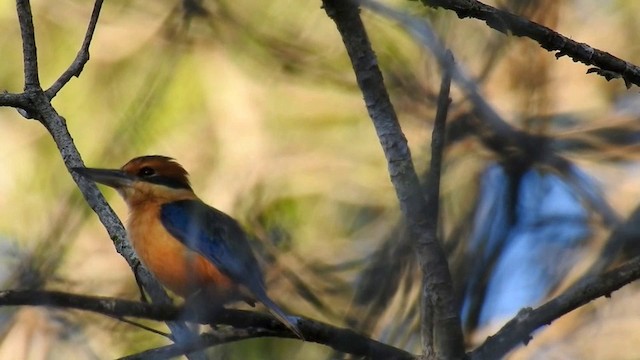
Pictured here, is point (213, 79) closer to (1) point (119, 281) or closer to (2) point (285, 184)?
(2) point (285, 184)

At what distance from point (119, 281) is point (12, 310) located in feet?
4.05

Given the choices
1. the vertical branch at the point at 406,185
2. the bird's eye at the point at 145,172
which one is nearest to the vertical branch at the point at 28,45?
the bird's eye at the point at 145,172

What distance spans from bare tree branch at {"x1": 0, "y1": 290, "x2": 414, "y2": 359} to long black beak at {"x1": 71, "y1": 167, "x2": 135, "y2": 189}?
1036 mm

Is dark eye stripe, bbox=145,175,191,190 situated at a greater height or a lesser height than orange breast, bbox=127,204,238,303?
greater

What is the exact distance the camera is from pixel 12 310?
3.10m

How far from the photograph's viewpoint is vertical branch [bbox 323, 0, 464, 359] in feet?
9.22

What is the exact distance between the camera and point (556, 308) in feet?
9.32

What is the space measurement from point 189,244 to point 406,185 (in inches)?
61.1

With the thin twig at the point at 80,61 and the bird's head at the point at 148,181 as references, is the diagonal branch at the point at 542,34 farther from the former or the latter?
the bird's head at the point at 148,181

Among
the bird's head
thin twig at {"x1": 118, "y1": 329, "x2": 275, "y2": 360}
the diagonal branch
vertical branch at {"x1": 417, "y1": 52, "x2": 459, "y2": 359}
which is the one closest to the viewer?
vertical branch at {"x1": 417, "y1": 52, "x2": 459, "y2": 359}

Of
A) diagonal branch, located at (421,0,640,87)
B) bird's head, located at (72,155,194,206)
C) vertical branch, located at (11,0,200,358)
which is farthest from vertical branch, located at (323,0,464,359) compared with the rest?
bird's head, located at (72,155,194,206)

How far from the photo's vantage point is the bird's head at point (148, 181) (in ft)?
15.8

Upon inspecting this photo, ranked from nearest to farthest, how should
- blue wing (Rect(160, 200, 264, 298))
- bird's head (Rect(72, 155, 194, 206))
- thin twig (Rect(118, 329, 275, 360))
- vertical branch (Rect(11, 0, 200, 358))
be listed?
thin twig (Rect(118, 329, 275, 360))
vertical branch (Rect(11, 0, 200, 358))
blue wing (Rect(160, 200, 264, 298))
bird's head (Rect(72, 155, 194, 206))

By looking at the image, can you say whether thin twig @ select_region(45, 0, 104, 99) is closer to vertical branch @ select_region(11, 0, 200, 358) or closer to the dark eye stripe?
vertical branch @ select_region(11, 0, 200, 358)
